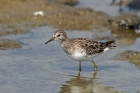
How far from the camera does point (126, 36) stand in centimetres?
1416

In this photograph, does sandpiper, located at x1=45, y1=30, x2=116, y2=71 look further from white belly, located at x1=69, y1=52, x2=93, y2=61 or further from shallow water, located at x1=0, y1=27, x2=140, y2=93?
shallow water, located at x1=0, y1=27, x2=140, y2=93

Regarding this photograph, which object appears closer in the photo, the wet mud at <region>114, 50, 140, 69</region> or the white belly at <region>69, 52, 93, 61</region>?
the white belly at <region>69, 52, 93, 61</region>

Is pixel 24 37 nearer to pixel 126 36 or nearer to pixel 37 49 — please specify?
pixel 37 49

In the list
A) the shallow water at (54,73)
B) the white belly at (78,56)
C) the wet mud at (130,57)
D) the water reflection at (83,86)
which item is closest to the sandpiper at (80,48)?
the white belly at (78,56)

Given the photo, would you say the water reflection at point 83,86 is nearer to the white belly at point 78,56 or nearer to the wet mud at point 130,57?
the white belly at point 78,56

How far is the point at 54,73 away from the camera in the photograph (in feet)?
32.4

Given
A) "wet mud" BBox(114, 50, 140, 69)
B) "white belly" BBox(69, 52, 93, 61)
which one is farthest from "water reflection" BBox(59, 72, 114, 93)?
"wet mud" BBox(114, 50, 140, 69)

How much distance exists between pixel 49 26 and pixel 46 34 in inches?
35.3

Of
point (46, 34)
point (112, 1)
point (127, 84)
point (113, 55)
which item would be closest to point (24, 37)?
point (46, 34)

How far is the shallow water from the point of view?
29.4 feet

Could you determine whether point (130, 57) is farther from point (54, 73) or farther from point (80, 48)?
point (54, 73)

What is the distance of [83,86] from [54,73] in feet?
3.25

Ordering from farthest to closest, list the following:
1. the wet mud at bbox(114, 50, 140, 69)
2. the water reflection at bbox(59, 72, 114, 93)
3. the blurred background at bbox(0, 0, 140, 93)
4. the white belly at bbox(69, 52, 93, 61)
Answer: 1. the wet mud at bbox(114, 50, 140, 69)
2. the white belly at bbox(69, 52, 93, 61)
3. the blurred background at bbox(0, 0, 140, 93)
4. the water reflection at bbox(59, 72, 114, 93)

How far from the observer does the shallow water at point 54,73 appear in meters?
8.96
